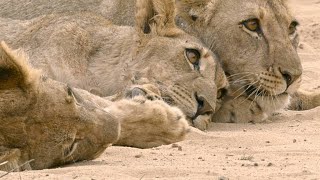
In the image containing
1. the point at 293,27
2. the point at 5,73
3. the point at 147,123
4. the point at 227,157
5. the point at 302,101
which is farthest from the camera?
the point at 302,101

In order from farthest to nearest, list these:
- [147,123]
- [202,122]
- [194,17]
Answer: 1. [194,17]
2. [202,122]
3. [147,123]

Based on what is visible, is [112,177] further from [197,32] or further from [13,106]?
[197,32]

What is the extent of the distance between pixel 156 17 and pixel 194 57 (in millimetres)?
324

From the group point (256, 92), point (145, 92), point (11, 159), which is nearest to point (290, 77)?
point (256, 92)

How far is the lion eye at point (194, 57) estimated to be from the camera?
5.75m

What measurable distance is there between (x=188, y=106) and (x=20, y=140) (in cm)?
162

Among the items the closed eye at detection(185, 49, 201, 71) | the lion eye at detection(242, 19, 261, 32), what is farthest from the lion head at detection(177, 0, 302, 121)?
the closed eye at detection(185, 49, 201, 71)

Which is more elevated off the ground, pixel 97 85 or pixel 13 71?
pixel 13 71

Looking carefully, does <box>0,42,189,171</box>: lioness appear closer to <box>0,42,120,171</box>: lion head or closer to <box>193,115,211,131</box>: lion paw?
<box>0,42,120,171</box>: lion head

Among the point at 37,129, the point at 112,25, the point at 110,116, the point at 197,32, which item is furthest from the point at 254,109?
the point at 37,129

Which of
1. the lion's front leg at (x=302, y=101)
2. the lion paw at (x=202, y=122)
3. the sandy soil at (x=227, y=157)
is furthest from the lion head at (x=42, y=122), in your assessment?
the lion's front leg at (x=302, y=101)

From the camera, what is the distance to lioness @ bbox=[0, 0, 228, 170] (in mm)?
4102

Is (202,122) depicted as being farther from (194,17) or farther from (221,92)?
(194,17)

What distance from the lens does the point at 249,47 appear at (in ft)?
20.1
